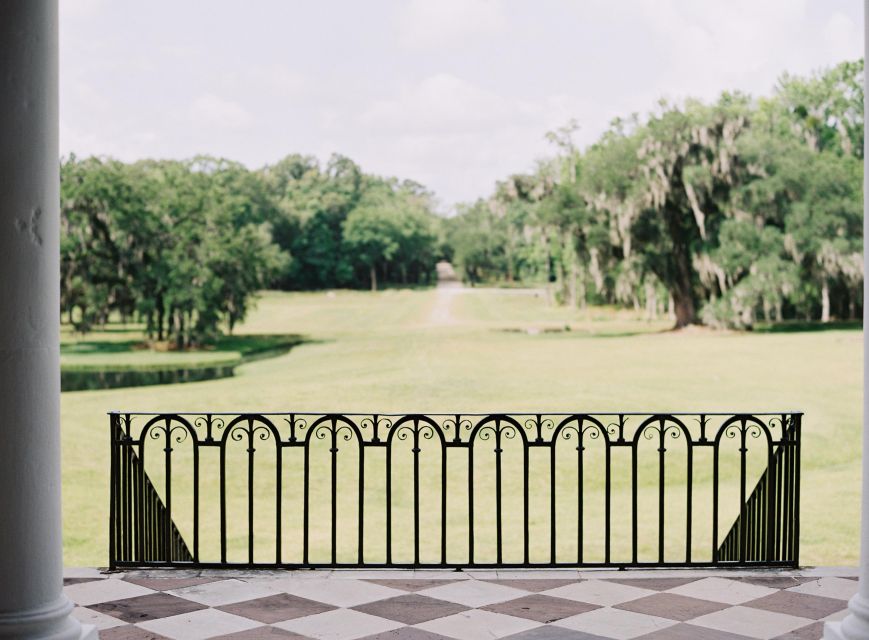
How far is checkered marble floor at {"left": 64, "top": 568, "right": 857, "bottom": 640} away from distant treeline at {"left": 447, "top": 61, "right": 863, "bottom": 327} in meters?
30.5

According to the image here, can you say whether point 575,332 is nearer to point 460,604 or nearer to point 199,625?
point 460,604

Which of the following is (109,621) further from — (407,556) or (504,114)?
(504,114)

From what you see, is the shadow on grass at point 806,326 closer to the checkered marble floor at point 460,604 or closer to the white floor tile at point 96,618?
the checkered marble floor at point 460,604

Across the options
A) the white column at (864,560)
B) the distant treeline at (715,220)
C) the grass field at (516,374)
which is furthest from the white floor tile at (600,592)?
the distant treeline at (715,220)

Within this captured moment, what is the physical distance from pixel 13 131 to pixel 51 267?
0.46m

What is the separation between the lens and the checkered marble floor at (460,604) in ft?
14.3

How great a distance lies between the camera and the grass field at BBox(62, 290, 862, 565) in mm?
27844

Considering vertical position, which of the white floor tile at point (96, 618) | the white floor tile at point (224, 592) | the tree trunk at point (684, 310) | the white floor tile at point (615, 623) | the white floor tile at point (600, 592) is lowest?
the white floor tile at point (600, 592)

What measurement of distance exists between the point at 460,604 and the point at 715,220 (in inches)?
1268

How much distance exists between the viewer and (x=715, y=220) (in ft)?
116

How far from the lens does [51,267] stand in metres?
3.60

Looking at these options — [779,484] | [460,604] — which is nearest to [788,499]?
[779,484]

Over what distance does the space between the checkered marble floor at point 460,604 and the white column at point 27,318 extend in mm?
838

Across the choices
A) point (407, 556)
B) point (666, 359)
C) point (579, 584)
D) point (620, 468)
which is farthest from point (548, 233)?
point (579, 584)
